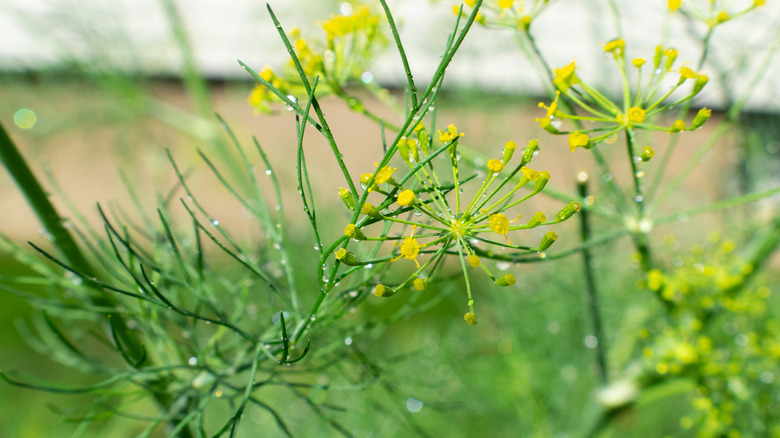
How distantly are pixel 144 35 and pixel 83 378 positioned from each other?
3.43ft

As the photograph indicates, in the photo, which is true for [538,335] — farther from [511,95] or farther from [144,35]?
[144,35]

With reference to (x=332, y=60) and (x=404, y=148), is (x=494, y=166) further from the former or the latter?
(x=332, y=60)

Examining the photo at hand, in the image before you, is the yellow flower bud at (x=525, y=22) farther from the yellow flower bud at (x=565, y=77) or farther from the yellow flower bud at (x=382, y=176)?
the yellow flower bud at (x=382, y=176)

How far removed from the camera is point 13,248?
1.58ft

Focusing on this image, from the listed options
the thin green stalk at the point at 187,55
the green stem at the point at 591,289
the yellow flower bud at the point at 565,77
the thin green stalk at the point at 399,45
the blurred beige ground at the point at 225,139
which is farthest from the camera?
the blurred beige ground at the point at 225,139

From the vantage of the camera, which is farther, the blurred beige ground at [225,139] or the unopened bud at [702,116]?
the blurred beige ground at [225,139]

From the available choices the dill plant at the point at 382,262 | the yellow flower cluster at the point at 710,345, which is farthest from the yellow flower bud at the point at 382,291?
the yellow flower cluster at the point at 710,345

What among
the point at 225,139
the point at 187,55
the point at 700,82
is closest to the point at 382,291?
the point at 700,82

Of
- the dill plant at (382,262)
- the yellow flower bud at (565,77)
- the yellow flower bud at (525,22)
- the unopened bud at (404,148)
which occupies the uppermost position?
the yellow flower bud at (525,22)

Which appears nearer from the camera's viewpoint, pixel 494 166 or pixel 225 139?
pixel 494 166

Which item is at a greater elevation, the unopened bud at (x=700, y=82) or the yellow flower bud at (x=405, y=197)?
the unopened bud at (x=700, y=82)

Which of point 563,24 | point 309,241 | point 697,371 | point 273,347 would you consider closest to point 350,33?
point 273,347

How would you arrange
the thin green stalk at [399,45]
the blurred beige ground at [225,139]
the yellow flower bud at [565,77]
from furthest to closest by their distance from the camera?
the blurred beige ground at [225,139] → the yellow flower bud at [565,77] → the thin green stalk at [399,45]

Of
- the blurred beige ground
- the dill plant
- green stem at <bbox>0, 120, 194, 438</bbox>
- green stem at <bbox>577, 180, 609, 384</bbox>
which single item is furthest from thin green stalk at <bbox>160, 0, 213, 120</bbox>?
green stem at <bbox>577, 180, 609, 384</bbox>
